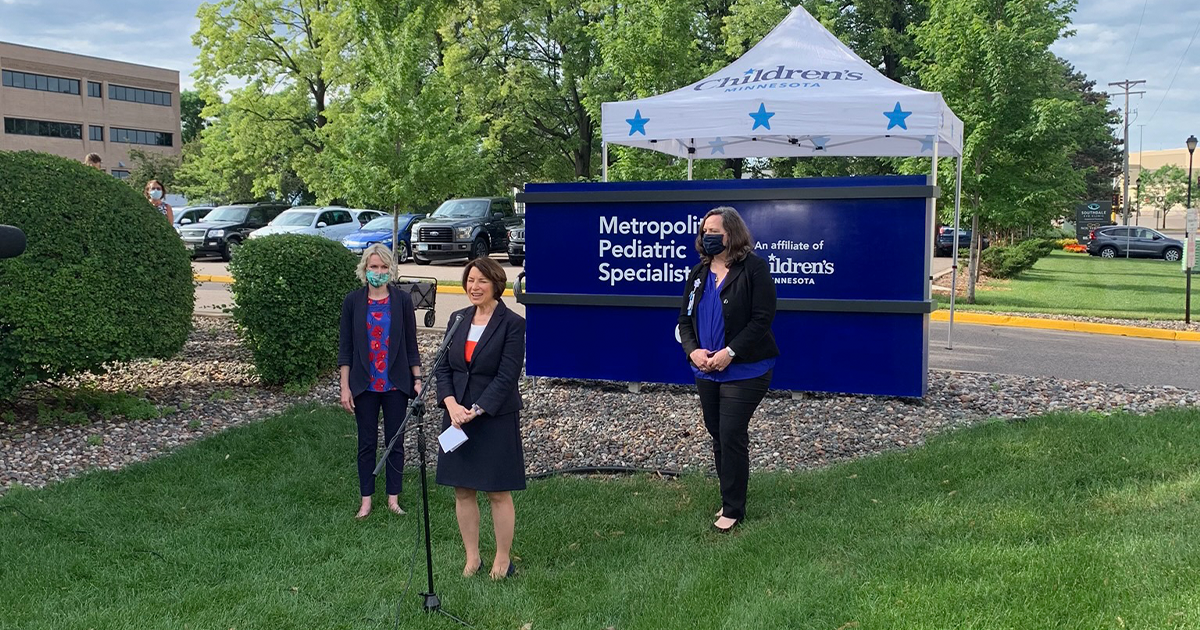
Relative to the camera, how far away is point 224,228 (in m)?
26.7

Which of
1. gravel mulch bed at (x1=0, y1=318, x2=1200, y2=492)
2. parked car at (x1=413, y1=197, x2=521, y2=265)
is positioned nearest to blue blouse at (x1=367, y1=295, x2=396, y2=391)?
gravel mulch bed at (x1=0, y1=318, x2=1200, y2=492)

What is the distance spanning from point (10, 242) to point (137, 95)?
276ft

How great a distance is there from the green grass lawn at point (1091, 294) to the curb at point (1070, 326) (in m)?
1.31

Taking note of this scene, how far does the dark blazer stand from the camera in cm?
551

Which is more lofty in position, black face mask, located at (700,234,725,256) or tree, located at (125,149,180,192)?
tree, located at (125,149,180,192)

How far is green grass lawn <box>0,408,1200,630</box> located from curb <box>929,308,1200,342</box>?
7866 mm

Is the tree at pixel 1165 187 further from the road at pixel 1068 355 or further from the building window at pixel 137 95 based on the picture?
the road at pixel 1068 355

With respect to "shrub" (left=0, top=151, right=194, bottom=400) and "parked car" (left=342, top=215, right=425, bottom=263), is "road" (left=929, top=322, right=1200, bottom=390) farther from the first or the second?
"parked car" (left=342, top=215, right=425, bottom=263)

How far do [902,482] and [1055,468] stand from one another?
830 mm

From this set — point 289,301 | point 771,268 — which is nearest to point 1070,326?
point 771,268

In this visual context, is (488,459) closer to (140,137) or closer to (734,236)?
(734,236)

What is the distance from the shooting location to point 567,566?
4.66 m

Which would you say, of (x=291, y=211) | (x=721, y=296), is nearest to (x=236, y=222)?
(x=291, y=211)

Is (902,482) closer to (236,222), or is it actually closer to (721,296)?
(721,296)
